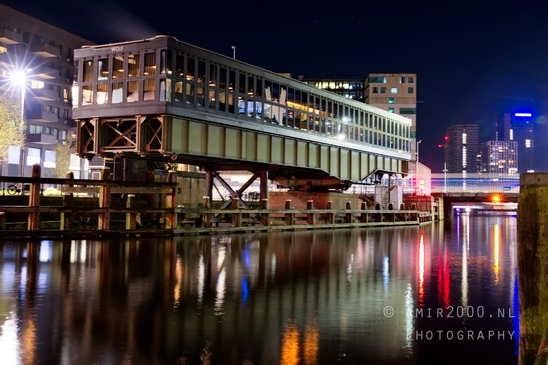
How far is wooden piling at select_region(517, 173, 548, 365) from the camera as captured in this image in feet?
18.2

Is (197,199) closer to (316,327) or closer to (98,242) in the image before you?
(98,242)

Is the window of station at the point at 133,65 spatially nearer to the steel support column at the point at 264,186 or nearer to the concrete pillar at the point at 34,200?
the concrete pillar at the point at 34,200

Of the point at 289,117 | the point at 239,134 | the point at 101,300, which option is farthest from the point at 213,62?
the point at 101,300

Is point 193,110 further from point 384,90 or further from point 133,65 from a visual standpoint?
point 384,90

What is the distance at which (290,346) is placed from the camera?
21.8ft

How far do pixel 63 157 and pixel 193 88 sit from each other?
60.0 m

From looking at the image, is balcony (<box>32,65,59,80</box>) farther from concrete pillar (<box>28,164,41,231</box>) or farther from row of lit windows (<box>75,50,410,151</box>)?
concrete pillar (<box>28,164,41,231</box>)

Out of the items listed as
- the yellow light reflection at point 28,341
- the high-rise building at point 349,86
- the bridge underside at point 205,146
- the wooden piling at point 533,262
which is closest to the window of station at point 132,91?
the bridge underside at point 205,146

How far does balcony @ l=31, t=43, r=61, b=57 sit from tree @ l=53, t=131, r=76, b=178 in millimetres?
12807

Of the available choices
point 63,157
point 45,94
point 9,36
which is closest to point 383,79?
point 45,94

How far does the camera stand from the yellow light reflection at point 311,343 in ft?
20.1

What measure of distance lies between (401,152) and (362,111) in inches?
331

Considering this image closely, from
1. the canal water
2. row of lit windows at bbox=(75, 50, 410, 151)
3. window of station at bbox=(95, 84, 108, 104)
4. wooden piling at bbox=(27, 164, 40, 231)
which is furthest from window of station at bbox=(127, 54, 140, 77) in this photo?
the canal water

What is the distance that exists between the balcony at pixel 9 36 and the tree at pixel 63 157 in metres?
15.5
